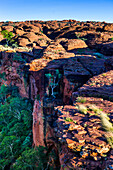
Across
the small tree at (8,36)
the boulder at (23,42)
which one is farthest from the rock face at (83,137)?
the small tree at (8,36)

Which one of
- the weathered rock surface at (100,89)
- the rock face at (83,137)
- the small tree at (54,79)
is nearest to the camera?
the rock face at (83,137)

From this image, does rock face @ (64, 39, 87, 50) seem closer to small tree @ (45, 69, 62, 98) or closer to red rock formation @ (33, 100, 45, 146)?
small tree @ (45, 69, 62, 98)

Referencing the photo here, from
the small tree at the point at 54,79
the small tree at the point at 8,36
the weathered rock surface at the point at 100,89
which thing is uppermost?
the small tree at the point at 8,36

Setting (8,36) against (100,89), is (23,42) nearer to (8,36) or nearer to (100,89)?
(8,36)

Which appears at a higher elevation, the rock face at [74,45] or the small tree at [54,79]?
the rock face at [74,45]

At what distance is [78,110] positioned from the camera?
6070 mm

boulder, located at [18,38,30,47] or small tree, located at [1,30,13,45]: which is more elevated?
small tree, located at [1,30,13,45]

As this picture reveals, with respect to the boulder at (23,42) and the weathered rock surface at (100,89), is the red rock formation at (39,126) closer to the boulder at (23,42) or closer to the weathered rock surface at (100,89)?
the weathered rock surface at (100,89)

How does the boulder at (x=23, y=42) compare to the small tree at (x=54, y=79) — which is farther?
the boulder at (x=23, y=42)

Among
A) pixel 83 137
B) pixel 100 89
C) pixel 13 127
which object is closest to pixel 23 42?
pixel 13 127

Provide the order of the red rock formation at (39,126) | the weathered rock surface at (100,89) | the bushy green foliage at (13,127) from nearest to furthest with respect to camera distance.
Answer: the weathered rock surface at (100,89) < the red rock formation at (39,126) < the bushy green foliage at (13,127)

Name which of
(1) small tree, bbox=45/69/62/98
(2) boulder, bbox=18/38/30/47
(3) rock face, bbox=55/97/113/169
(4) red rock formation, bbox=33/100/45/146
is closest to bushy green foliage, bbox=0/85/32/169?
(4) red rock formation, bbox=33/100/45/146

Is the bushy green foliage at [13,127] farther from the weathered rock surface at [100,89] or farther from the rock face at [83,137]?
the rock face at [83,137]

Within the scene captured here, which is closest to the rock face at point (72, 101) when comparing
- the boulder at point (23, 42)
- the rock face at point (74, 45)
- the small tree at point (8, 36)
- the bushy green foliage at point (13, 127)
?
the rock face at point (74, 45)
